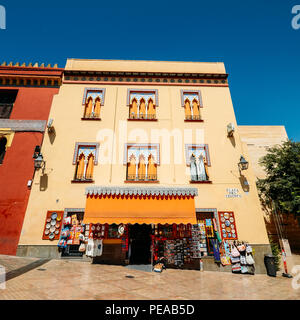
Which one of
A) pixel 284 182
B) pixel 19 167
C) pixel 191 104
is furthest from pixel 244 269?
pixel 19 167

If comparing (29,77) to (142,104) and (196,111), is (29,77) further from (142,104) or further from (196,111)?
(196,111)

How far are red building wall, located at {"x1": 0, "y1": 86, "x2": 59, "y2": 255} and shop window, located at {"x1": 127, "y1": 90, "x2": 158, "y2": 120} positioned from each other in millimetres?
5156

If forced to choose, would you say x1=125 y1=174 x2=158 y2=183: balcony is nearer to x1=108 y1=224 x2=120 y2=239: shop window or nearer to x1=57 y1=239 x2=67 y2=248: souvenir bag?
x1=108 y1=224 x2=120 y2=239: shop window

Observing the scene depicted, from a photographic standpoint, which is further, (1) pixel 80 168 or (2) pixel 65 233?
(1) pixel 80 168

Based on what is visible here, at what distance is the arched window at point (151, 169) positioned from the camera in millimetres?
10077

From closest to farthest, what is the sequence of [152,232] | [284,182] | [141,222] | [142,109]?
[141,222]
[152,232]
[142,109]
[284,182]

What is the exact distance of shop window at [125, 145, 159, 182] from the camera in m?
10.1

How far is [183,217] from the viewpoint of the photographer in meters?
7.89

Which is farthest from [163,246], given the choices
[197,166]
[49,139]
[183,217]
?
[49,139]

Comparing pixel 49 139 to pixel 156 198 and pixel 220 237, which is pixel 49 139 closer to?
pixel 156 198

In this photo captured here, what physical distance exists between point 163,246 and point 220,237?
286cm

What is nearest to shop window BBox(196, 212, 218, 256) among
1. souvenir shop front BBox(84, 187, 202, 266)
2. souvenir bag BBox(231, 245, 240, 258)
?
souvenir shop front BBox(84, 187, 202, 266)

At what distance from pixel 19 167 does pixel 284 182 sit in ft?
56.0

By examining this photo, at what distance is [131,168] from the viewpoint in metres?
10.3
